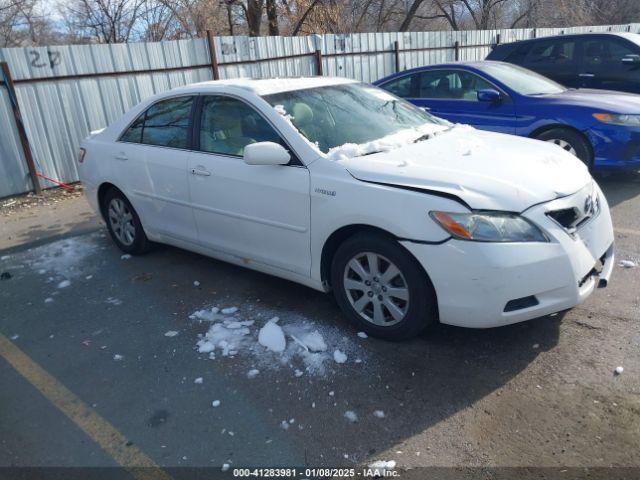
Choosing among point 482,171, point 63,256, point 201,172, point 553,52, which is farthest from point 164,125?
point 553,52

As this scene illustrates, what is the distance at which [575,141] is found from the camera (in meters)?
6.38

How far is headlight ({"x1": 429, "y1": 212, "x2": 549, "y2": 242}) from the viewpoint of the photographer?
9.61ft

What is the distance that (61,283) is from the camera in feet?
15.9

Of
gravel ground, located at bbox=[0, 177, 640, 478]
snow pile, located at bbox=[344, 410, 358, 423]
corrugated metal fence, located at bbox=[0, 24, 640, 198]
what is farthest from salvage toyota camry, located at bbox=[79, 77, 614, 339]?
corrugated metal fence, located at bbox=[0, 24, 640, 198]

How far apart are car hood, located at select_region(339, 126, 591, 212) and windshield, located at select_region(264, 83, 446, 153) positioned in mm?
319

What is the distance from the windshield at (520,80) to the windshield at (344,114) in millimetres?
2884

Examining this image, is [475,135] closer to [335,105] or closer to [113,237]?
[335,105]

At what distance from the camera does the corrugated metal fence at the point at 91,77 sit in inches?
307

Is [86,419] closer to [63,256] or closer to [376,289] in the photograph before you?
[376,289]

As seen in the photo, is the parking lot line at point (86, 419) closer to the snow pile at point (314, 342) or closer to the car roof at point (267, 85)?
the snow pile at point (314, 342)

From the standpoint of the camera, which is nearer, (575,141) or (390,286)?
(390,286)

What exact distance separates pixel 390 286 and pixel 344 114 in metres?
1.47

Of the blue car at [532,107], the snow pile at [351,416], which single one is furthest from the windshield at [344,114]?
the blue car at [532,107]

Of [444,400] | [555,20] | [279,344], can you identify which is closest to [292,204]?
[279,344]
